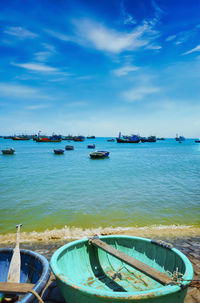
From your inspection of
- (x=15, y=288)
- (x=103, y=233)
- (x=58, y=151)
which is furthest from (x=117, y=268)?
(x=58, y=151)

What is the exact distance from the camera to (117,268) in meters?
4.82

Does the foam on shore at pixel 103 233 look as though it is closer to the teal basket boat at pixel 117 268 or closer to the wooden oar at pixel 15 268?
the teal basket boat at pixel 117 268

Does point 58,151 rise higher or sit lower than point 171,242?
higher

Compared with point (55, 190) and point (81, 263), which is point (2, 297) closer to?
point (81, 263)

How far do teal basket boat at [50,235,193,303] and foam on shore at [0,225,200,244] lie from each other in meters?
3.62

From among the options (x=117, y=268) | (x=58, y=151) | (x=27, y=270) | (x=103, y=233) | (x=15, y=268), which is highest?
(x=15, y=268)

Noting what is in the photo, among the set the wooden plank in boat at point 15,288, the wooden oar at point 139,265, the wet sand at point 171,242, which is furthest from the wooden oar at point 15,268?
the wooden oar at point 139,265

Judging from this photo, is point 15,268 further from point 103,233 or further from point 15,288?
point 103,233

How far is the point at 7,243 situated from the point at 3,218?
3.29 metres

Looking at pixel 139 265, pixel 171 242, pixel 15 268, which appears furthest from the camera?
pixel 171 242

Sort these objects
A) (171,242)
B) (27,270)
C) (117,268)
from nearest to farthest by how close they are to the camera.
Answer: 1. (27,270)
2. (117,268)
3. (171,242)

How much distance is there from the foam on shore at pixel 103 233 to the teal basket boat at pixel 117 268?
362cm

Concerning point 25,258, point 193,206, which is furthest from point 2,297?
point 193,206

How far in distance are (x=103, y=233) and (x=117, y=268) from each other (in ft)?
13.1
